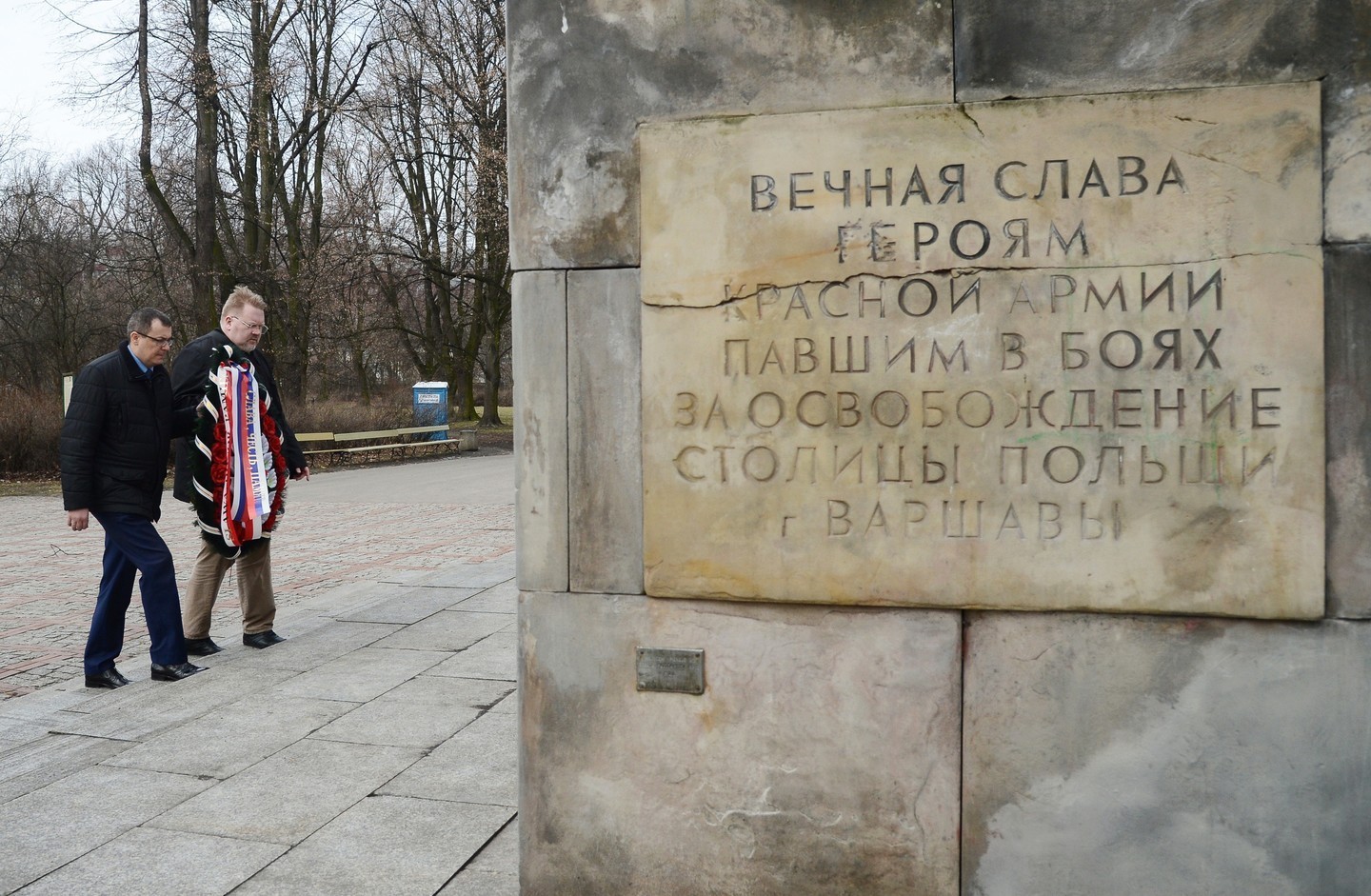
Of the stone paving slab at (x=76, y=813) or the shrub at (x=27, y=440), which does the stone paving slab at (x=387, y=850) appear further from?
the shrub at (x=27, y=440)

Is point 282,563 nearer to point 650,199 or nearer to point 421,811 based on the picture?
point 421,811

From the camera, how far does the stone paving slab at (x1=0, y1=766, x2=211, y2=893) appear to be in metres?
3.51

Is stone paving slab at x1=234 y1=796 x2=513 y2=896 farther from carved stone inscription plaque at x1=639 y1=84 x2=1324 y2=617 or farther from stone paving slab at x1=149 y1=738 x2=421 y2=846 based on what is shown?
carved stone inscription plaque at x1=639 y1=84 x2=1324 y2=617

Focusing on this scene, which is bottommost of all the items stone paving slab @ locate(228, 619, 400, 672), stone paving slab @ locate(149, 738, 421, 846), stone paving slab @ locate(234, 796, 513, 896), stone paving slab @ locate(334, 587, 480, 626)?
stone paving slab @ locate(234, 796, 513, 896)

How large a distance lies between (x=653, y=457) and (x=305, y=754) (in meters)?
2.41

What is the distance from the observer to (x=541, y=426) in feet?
9.96

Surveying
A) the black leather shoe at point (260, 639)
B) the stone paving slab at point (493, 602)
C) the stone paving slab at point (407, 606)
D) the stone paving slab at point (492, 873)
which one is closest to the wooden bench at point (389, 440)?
the stone paving slab at point (407, 606)

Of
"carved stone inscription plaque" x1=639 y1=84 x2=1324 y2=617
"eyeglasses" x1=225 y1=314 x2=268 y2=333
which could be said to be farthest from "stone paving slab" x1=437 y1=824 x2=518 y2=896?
"eyeglasses" x1=225 y1=314 x2=268 y2=333

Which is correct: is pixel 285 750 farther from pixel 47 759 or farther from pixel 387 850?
pixel 387 850

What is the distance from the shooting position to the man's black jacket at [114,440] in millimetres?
5594

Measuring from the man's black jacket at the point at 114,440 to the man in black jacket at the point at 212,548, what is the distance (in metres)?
0.33

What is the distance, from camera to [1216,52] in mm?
2662

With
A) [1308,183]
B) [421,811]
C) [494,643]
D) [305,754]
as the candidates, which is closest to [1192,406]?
[1308,183]

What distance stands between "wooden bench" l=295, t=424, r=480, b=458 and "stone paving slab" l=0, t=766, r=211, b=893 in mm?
16263
